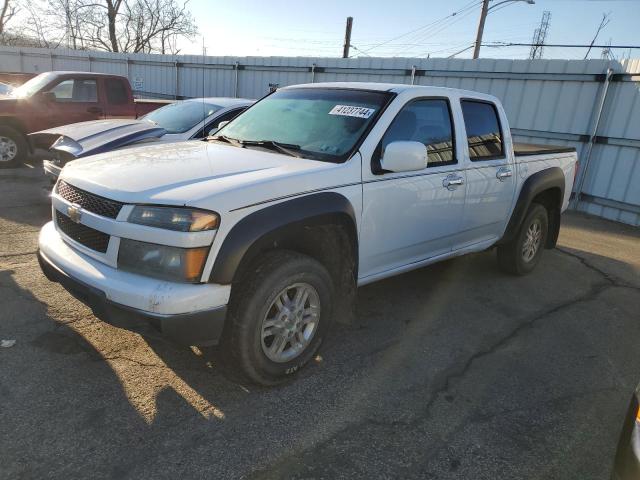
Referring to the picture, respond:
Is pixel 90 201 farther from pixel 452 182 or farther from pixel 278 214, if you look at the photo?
pixel 452 182

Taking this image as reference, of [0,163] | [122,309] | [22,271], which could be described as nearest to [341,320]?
[122,309]

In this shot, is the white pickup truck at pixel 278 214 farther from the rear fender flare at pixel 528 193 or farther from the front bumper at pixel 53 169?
the front bumper at pixel 53 169

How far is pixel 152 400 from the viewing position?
2836 millimetres

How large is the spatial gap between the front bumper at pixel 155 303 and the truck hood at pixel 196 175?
0.43m

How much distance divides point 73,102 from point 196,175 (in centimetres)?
807

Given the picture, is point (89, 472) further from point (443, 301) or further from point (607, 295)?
point (607, 295)

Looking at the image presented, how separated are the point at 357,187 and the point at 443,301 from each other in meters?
1.92

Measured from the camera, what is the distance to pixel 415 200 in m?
3.69

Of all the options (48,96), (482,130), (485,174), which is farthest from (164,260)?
(48,96)

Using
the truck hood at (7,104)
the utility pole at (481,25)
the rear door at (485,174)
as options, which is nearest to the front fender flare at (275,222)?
the rear door at (485,174)

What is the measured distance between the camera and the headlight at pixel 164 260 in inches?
99.3

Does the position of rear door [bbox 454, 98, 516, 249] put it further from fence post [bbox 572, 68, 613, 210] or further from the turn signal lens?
fence post [bbox 572, 68, 613, 210]

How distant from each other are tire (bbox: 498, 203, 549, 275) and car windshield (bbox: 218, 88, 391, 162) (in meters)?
2.42

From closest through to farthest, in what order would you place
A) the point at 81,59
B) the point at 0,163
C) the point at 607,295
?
the point at 607,295
the point at 0,163
the point at 81,59
